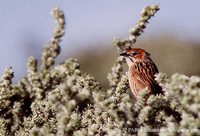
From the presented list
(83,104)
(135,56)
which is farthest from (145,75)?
(83,104)

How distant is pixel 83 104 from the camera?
10.2 ft

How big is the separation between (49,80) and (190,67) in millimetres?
15244

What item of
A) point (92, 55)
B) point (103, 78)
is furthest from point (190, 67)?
point (92, 55)

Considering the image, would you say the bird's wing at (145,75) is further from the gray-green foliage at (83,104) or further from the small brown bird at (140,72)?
the gray-green foliage at (83,104)

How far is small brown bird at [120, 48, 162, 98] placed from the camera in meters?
6.04

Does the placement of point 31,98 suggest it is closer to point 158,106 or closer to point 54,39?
point 54,39

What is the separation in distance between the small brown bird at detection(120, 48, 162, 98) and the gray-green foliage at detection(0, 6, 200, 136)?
2.03 meters

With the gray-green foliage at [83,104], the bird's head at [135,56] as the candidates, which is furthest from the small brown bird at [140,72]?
the gray-green foliage at [83,104]

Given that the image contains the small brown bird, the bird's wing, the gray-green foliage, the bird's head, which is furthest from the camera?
the bird's head

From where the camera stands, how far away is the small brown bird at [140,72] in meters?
6.04

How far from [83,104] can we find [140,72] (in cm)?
335

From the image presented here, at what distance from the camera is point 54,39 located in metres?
3.54

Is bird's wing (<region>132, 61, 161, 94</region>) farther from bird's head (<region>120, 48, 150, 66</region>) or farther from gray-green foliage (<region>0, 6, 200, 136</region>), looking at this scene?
gray-green foliage (<region>0, 6, 200, 136</region>)

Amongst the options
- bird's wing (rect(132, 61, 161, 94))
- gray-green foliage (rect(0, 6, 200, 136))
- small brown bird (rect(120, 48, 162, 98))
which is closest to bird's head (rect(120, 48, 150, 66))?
small brown bird (rect(120, 48, 162, 98))
